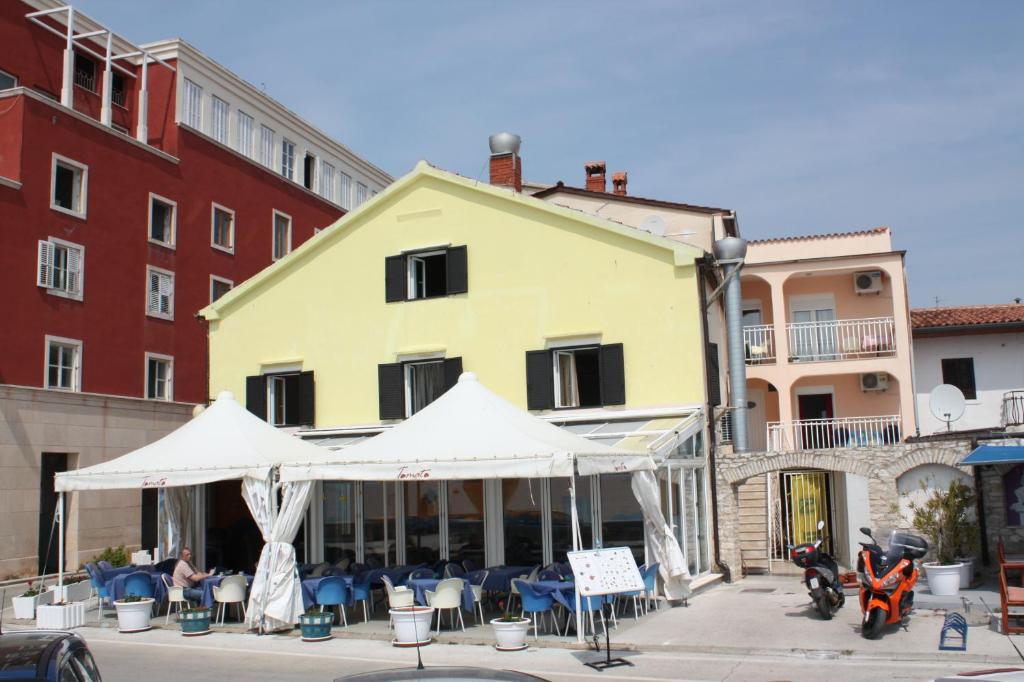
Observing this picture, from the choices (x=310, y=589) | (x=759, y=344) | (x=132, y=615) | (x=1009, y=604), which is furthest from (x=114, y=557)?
(x=1009, y=604)

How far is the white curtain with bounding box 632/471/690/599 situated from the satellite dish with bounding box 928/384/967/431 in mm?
7121

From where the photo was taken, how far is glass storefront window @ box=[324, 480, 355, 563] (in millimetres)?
18234

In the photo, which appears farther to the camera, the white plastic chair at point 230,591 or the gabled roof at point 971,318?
the gabled roof at point 971,318

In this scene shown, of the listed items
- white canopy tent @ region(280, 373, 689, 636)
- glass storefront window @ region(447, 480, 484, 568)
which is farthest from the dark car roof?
glass storefront window @ region(447, 480, 484, 568)

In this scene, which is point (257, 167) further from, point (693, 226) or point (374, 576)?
point (374, 576)

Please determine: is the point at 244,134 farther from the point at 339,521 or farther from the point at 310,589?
the point at 310,589

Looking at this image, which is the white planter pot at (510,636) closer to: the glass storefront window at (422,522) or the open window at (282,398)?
the glass storefront window at (422,522)

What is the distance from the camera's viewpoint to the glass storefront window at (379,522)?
17.9 m

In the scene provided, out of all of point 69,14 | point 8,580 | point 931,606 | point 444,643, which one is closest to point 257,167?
point 69,14

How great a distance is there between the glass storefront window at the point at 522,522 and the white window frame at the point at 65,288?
47.6 ft

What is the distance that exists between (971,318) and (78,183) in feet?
83.0

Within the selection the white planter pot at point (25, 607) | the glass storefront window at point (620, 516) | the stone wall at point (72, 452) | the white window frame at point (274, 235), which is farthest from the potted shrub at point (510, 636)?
the white window frame at point (274, 235)

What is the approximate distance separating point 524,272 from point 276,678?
981 centimetres

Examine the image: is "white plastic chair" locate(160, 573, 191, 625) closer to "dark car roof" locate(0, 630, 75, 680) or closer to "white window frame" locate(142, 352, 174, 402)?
"dark car roof" locate(0, 630, 75, 680)
